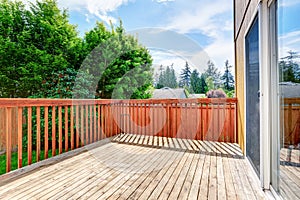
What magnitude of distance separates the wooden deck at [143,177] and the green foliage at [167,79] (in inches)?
91.0

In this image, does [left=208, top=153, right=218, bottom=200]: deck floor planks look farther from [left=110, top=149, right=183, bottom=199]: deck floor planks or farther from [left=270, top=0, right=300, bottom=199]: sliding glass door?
[left=110, top=149, right=183, bottom=199]: deck floor planks

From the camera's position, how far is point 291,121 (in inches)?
47.2

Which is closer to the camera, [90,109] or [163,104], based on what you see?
[90,109]

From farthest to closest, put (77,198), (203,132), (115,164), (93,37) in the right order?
(93,37)
(203,132)
(115,164)
(77,198)

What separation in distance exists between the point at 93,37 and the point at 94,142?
11.7ft

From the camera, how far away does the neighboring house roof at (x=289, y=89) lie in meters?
1.12

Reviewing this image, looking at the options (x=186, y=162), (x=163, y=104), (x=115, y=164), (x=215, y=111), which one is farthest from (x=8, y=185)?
(x=215, y=111)

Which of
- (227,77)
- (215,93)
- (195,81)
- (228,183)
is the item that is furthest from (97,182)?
(227,77)

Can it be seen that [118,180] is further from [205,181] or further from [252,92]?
[252,92]

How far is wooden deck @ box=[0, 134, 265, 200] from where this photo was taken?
5.62 feet

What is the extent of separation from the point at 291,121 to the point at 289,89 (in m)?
0.21

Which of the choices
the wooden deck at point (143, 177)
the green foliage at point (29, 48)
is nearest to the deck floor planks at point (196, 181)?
the wooden deck at point (143, 177)

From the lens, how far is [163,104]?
4.27 m

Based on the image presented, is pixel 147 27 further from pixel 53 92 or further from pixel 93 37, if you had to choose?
pixel 53 92
